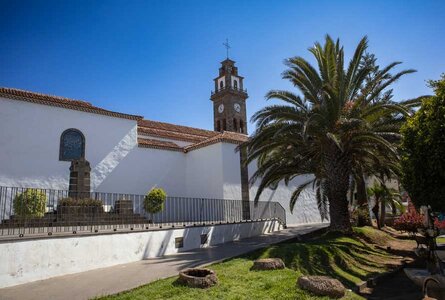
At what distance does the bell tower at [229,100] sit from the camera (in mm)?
37031

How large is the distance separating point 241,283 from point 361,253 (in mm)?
6470

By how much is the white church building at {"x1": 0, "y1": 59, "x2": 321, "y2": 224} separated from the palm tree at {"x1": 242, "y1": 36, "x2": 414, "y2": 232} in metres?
5.04

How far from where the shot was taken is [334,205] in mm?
12398

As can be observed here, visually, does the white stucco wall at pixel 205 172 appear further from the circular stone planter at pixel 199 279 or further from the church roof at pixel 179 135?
the circular stone planter at pixel 199 279

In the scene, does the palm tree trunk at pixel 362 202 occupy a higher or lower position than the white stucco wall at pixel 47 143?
lower

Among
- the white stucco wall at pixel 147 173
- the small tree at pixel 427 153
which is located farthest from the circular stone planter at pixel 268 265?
the white stucco wall at pixel 147 173

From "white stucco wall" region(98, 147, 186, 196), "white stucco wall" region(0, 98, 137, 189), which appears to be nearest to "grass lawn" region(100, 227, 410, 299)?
"white stucco wall" region(98, 147, 186, 196)

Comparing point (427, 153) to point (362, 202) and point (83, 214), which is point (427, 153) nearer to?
point (362, 202)

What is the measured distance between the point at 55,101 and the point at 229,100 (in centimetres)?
2308

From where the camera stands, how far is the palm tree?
37.0 ft

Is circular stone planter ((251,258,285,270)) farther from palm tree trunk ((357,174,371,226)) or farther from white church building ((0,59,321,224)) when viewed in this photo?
white church building ((0,59,321,224))

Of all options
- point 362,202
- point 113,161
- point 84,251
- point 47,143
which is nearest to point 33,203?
point 84,251

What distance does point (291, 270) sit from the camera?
7.46 metres

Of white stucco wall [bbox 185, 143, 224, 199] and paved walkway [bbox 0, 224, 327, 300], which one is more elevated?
white stucco wall [bbox 185, 143, 224, 199]
